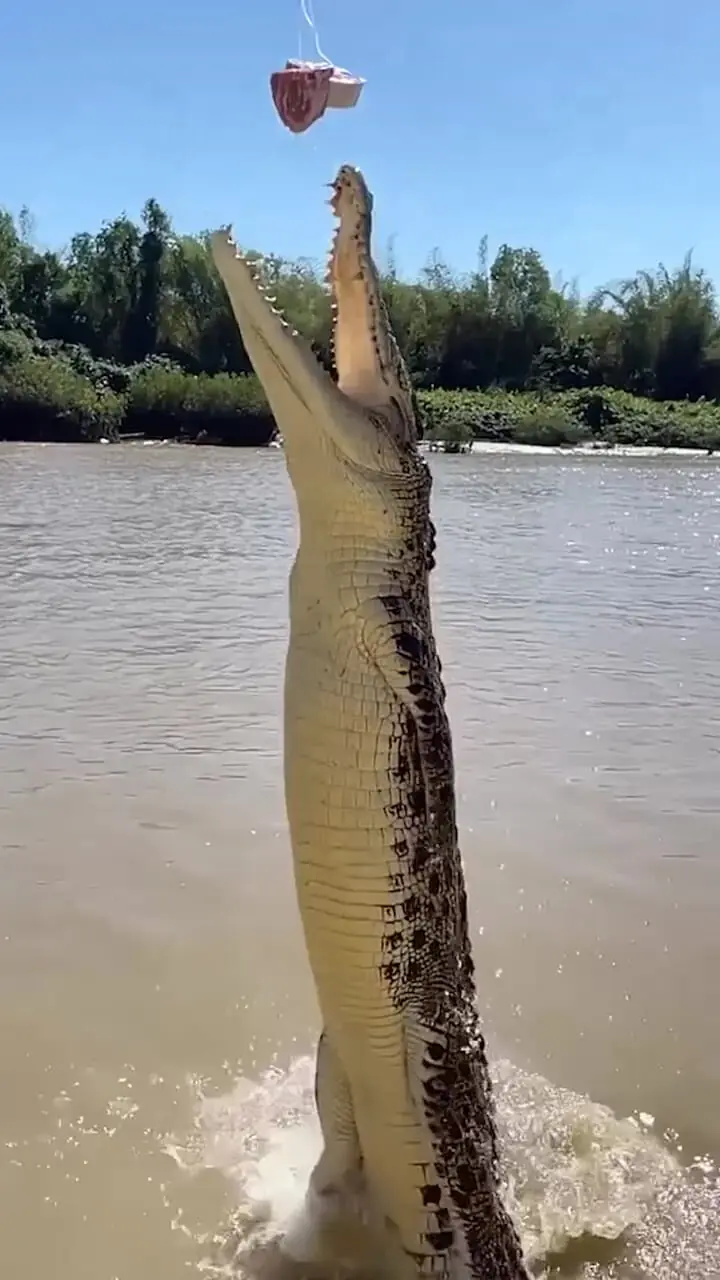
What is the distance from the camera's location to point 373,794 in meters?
2.68

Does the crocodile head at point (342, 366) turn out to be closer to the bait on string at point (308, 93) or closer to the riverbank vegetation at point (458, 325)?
the bait on string at point (308, 93)

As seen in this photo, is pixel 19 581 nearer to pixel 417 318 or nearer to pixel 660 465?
pixel 660 465

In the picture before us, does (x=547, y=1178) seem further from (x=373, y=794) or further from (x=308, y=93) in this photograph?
(x=308, y=93)

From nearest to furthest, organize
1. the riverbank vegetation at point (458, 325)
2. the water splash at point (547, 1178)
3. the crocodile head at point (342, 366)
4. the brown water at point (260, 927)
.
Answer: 1. the crocodile head at point (342, 366)
2. the water splash at point (547, 1178)
3. the brown water at point (260, 927)
4. the riverbank vegetation at point (458, 325)

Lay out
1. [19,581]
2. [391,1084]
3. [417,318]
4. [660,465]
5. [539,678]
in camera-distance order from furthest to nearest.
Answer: [417,318] < [660,465] < [19,581] < [539,678] < [391,1084]

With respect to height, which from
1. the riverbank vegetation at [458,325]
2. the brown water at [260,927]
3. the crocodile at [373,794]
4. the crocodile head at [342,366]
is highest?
the riverbank vegetation at [458,325]

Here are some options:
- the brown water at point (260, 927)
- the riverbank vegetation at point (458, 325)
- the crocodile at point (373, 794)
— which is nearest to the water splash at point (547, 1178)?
the brown water at point (260, 927)

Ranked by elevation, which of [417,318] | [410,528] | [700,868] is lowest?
[700,868]

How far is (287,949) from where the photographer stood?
4461 mm

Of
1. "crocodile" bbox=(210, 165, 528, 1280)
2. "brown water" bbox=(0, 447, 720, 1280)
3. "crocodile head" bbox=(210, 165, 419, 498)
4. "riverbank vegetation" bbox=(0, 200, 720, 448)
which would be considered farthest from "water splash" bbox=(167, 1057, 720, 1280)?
"riverbank vegetation" bbox=(0, 200, 720, 448)

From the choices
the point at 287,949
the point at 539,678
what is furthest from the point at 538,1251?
the point at 539,678

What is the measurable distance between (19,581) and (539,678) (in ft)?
14.6

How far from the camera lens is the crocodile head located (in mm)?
2652

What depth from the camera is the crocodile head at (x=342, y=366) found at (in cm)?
265
